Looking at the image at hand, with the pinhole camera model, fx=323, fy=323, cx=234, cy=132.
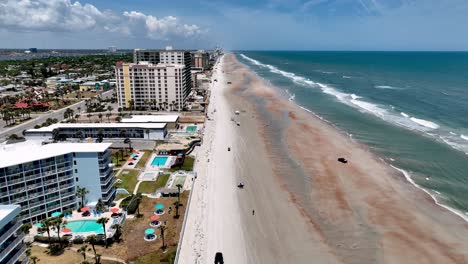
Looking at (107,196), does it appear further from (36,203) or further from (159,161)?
(159,161)

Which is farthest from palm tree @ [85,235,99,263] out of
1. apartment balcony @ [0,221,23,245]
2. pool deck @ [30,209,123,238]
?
apartment balcony @ [0,221,23,245]

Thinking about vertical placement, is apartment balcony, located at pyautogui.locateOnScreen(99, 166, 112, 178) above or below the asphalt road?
above

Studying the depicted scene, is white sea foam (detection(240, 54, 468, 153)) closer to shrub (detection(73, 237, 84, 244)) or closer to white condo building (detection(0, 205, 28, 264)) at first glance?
shrub (detection(73, 237, 84, 244))

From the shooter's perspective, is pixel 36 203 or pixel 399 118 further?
pixel 399 118

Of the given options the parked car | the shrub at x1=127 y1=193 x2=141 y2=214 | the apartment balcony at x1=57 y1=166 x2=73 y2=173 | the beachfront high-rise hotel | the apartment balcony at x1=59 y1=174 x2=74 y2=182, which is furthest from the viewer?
the beachfront high-rise hotel

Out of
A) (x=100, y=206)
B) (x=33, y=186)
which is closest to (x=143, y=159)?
(x=100, y=206)

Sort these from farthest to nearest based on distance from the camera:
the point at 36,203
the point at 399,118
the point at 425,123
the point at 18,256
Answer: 1. the point at 399,118
2. the point at 425,123
3. the point at 36,203
4. the point at 18,256

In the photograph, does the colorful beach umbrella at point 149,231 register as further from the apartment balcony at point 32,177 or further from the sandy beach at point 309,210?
the apartment balcony at point 32,177

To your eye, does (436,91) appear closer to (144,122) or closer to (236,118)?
(236,118)
